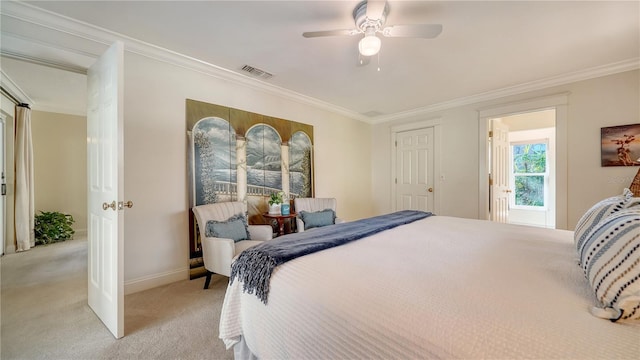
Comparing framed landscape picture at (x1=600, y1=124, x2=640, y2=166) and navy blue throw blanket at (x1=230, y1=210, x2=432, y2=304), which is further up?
framed landscape picture at (x1=600, y1=124, x2=640, y2=166)

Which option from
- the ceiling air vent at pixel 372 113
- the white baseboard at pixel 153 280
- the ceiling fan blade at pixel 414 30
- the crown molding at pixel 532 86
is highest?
the ceiling air vent at pixel 372 113

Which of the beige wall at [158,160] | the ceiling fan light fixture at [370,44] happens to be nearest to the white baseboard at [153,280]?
the beige wall at [158,160]

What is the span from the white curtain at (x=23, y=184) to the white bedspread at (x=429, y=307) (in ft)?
14.8

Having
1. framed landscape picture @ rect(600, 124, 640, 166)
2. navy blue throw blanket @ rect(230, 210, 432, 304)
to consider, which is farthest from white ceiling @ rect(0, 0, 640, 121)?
navy blue throw blanket @ rect(230, 210, 432, 304)

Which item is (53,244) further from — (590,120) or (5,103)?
(590,120)

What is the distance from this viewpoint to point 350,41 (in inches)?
92.4

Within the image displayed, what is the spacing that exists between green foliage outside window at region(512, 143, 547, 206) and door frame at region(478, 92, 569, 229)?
7.68 ft

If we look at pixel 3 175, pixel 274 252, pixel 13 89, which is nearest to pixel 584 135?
pixel 274 252

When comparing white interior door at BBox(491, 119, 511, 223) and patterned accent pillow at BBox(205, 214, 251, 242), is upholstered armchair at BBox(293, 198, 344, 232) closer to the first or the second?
patterned accent pillow at BBox(205, 214, 251, 242)

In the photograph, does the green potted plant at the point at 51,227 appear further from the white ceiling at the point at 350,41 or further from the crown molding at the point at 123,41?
the crown molding at the point at 123,41

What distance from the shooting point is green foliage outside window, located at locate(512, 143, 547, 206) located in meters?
5.14

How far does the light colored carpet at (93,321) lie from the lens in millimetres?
1571

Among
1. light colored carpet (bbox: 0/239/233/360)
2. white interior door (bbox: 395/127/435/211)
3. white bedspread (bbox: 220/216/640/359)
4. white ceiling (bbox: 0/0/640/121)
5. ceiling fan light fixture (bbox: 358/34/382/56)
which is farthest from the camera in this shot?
white interior door (bbox: 395/127/435/211)

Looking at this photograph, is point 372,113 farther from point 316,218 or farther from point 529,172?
point 529,172
